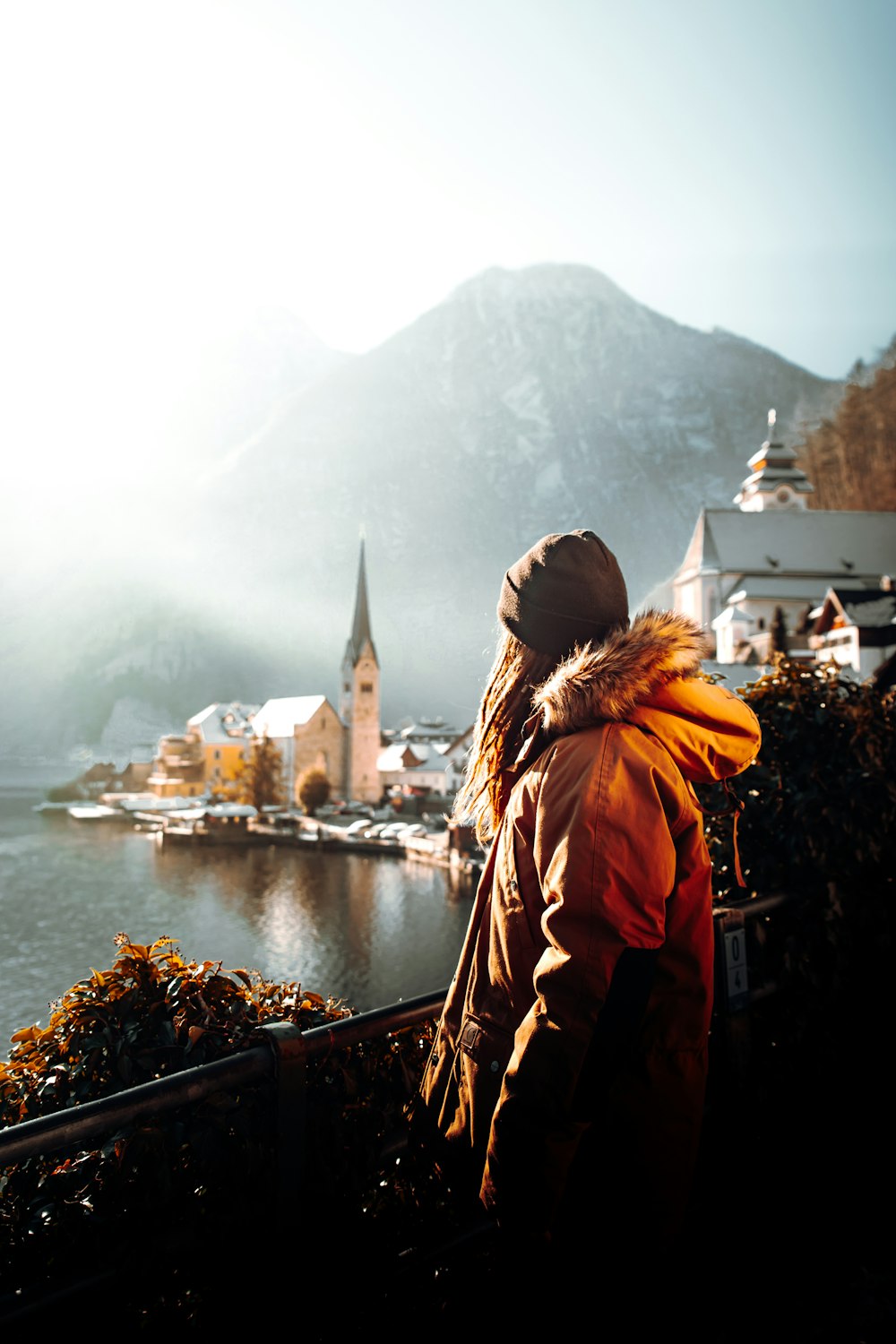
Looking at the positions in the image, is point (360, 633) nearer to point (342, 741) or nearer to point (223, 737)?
point (342, 741)

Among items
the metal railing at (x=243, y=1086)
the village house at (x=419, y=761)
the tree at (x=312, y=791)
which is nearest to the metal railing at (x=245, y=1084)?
the metal railing at (x=243, y=1086)

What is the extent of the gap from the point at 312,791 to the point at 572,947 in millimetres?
39585

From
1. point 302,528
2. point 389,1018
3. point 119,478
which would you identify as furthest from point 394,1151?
point 302,528

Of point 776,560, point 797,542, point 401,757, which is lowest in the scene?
point 401,757

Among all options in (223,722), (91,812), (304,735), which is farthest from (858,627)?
(304,735)

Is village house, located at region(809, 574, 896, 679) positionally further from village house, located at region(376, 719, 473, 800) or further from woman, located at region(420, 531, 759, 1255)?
woman, located at region(420, 531, 759, 1255)

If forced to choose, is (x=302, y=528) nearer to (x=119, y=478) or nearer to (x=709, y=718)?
(x=119, y=478)

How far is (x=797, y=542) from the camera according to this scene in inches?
1746

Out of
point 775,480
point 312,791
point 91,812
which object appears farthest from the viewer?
point 775,480

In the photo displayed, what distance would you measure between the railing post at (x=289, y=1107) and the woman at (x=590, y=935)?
0.21 m

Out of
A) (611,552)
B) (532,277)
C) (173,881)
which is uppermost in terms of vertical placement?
(532,277)

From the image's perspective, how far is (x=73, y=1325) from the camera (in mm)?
1173

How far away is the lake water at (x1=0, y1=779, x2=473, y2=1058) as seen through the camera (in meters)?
13.1

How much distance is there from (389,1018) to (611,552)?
2.99 ft
